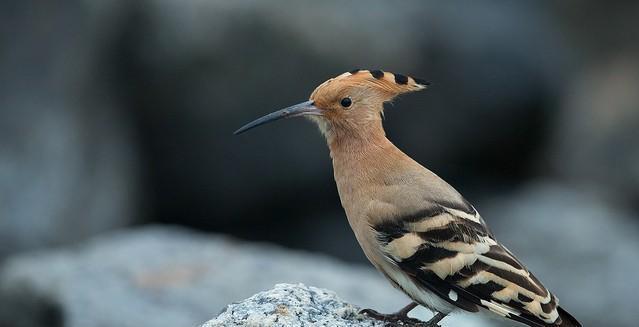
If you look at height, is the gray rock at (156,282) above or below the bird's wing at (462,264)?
above

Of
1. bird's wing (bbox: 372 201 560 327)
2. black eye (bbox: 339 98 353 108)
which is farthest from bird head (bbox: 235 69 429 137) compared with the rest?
bird's wing (bbox: 372 201 560 327)

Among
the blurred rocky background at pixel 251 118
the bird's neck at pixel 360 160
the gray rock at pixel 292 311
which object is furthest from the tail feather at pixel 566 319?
the blurred rocky background at pixel 251 118

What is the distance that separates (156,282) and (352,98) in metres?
2.48

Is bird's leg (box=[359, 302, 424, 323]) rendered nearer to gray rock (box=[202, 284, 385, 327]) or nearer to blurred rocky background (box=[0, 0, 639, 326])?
gray rock (box=[202, 284, 385, 327])

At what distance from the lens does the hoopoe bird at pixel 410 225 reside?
5.08 meters

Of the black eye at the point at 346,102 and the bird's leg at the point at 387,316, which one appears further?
the black eye at the point at 346,102

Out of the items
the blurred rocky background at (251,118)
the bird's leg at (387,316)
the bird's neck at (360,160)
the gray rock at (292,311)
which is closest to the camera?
the gray rock at (292,311)

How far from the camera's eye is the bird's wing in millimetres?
5051

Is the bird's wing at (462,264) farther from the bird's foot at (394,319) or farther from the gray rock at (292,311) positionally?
the gray rock at (292,311)

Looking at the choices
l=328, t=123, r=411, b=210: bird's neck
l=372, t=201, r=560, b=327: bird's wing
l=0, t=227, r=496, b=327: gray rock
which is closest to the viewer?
l=372, t=201, r=560, b=327: bird's wing

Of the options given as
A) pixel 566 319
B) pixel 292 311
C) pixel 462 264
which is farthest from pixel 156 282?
pixel 566 319

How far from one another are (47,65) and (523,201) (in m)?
4.97

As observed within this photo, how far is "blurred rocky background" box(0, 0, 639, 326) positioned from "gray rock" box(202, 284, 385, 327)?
4.60 metres

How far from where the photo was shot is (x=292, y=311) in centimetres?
488
